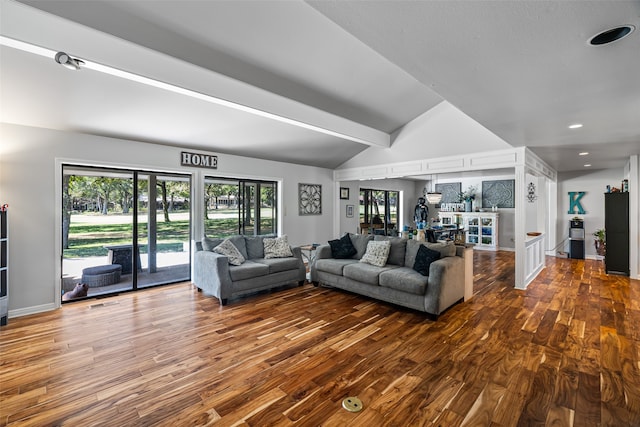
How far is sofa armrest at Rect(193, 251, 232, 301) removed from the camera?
4.16 m

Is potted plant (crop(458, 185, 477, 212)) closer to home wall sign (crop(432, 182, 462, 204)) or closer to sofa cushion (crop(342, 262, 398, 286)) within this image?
home wall sign (crop(432, 182, 462, 204))

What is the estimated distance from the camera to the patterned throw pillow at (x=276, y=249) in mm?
5133

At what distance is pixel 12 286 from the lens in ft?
12.1

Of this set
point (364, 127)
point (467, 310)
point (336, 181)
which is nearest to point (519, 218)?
point (467, 310)

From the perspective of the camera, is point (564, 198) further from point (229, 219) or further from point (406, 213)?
point (229, 219)

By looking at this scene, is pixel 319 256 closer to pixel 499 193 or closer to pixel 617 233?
pixel 617 233

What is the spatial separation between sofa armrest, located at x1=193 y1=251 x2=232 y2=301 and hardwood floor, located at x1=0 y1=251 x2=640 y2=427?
235mm

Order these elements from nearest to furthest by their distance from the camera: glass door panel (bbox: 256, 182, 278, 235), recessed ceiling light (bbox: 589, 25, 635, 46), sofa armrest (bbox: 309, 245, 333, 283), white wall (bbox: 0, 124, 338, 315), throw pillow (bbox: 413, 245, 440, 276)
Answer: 1. recessed ceiling light (bbox: 589, 25, 635, 46)
2. white wall (bbox: 0, 124, 338, 315)
3. throw pillow (bbox: 413, 245, 440, 276)
4. sofa armrest (bbox: 309, 245, 333, 283)
5. glass door panel (bbox: 256, 182, 278, 235)

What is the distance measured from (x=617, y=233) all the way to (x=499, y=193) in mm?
3649

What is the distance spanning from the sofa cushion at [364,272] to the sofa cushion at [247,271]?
1.26 metres

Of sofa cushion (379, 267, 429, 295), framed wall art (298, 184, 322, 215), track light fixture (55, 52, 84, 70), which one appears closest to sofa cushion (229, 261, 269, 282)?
sofa cushion (379, 267, 429, 295)

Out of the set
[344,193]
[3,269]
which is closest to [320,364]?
[3,269]

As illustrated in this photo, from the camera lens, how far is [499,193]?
9453 millimetres

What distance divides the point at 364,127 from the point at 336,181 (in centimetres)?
268
